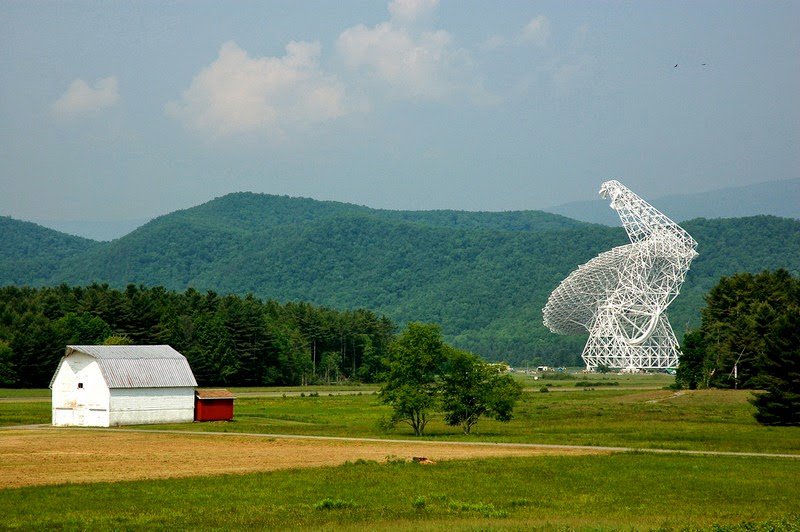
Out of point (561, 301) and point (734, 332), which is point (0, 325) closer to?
point (561, 301)

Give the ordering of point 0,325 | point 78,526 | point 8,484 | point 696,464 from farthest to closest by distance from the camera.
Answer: point 0,325 → point 696,464 → point 8,484 → point 78,526

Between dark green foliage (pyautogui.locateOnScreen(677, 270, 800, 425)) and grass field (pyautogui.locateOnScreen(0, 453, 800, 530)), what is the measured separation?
24.2 m

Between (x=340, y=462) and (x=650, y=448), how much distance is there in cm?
1463

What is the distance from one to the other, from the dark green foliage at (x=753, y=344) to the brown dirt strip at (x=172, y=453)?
72.2 feet

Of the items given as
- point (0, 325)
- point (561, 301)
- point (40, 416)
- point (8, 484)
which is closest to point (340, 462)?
point (8, 484)

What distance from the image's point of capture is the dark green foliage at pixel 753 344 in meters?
61.4

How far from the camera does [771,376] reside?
62031mm

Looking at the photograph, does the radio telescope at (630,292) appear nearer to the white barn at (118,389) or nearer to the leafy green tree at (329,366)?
the leafy green tree at (329,366)

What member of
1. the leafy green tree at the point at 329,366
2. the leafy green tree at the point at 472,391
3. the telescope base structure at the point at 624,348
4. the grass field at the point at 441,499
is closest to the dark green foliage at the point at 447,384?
the leafy green tree at the point at 472,391

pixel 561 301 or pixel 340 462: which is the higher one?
pixel 561 301

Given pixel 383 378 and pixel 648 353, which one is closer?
pixel 383 378

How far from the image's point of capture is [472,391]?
58.5 meters

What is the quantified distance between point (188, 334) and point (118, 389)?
2189 inches

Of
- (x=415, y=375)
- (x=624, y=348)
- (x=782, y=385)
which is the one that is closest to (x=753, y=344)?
(x=782, y=385)
